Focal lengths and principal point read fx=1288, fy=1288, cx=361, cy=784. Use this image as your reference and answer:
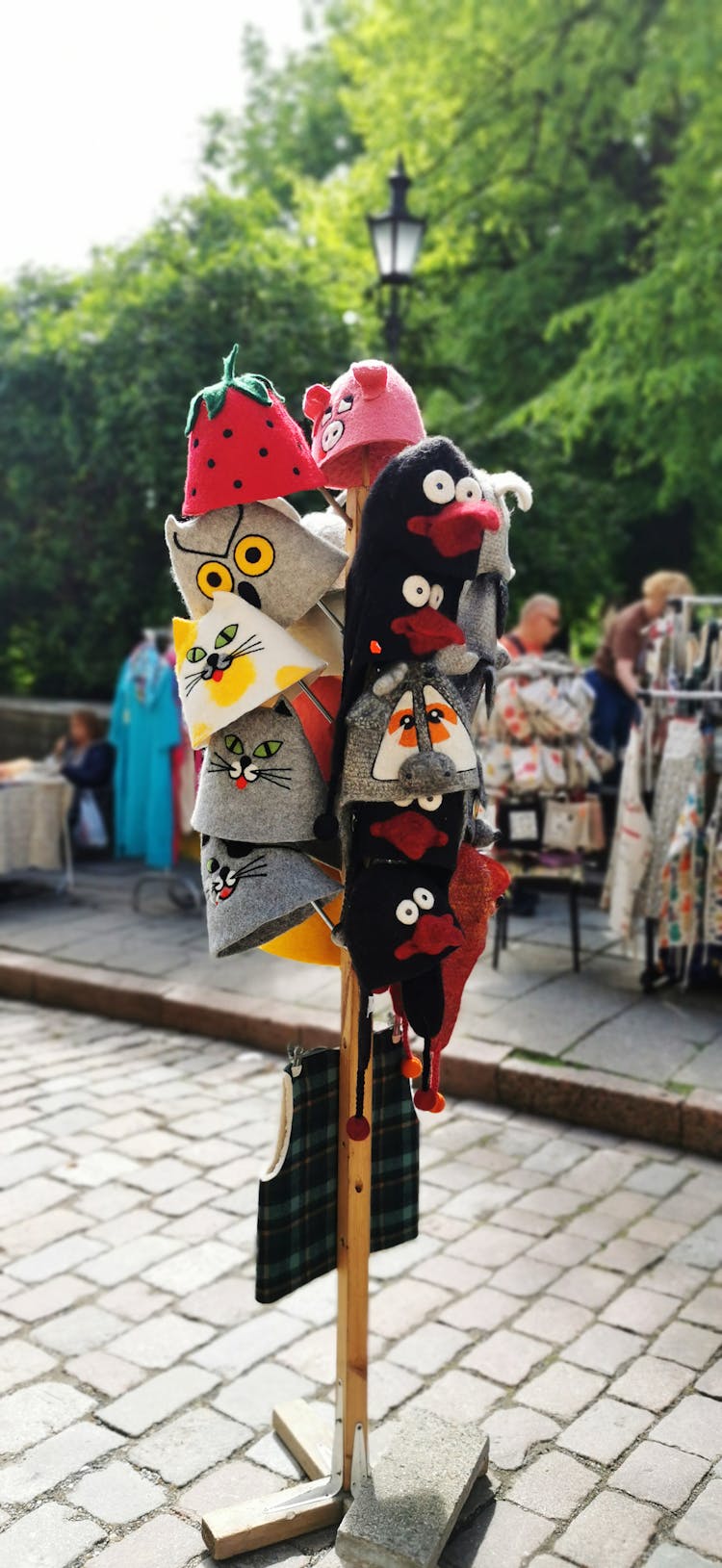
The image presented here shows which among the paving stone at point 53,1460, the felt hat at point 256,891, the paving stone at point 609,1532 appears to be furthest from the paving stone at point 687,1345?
the felt hat at point 256,891

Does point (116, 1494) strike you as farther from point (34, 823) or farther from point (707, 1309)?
point (34, 823)

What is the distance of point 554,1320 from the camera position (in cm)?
380

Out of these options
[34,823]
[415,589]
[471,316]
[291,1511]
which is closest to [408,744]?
[415,589]

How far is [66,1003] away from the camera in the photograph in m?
6.95

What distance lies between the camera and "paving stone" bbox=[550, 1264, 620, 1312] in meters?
3.91

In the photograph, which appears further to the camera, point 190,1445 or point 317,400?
point 190,1445

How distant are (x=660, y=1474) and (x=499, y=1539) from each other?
0.46 meters

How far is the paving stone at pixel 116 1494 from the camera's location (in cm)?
297

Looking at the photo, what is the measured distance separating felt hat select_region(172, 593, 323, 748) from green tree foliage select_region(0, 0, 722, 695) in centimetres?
807

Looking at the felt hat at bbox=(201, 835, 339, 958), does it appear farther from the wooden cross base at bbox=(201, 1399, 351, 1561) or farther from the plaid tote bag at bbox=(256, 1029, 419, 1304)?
the wooden cross base at bbox=(201, 1399, 351, 1561)

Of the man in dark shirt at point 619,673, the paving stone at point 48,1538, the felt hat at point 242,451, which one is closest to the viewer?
the felt hat at point 242,451

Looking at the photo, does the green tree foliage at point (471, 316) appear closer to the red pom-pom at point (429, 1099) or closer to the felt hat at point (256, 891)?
the felt hat at point (256, 891)

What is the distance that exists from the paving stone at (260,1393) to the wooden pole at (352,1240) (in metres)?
0.51

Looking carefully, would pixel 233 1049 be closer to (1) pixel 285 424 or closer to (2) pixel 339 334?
(1) pixel 285 424
